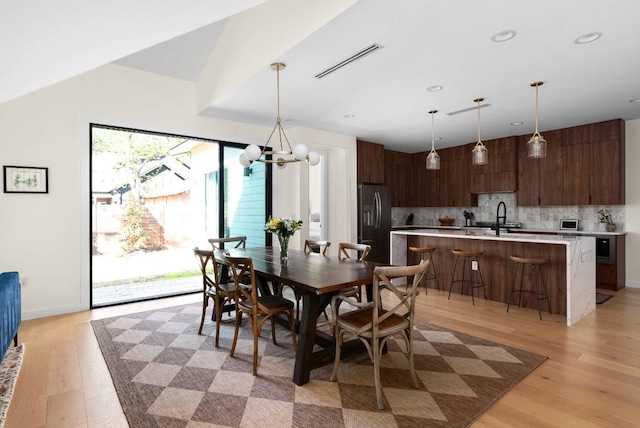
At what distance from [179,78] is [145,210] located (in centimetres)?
230

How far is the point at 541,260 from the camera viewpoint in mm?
3848

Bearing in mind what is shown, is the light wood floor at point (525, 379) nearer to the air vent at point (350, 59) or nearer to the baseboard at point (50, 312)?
the baseboard at point (50, 312)

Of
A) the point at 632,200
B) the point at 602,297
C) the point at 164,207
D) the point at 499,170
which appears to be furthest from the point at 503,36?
the point at 164,207

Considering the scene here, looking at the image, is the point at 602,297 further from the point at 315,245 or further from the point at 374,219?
the point at 315,245

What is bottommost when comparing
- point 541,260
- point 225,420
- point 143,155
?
point 225,420

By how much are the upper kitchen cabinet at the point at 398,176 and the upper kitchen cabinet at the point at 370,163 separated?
694 mm

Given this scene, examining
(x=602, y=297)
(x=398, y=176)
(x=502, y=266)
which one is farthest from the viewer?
(x=398, y=176)

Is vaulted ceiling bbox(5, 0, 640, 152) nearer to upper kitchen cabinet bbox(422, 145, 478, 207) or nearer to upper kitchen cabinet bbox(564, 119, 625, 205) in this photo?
upper kitchen cabinet bbox(564, 119, 625, 205)

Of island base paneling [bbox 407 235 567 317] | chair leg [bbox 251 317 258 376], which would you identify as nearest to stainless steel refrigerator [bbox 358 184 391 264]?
island base paneling [bbox 407 235 567 317]

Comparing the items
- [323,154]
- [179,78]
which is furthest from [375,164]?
[179,78]

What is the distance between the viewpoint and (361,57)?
310cm

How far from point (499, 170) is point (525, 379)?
5.00m

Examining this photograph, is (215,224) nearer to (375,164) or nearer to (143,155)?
(143,155)

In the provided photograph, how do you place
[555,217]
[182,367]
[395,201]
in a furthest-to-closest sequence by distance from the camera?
[395,201], [555,217], [182,367]
